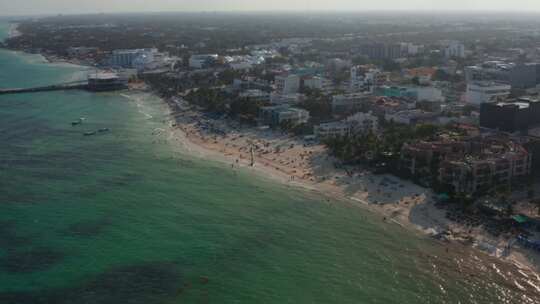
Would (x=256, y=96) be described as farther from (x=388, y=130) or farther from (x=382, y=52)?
(x=382, y=52)

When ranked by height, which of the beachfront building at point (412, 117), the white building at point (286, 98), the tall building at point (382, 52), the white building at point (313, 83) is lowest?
the beachfront building at point (412, 117)

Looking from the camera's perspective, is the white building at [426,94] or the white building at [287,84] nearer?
the white building at [426,94]

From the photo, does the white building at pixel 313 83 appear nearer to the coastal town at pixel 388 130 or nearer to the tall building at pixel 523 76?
the coastal town at pixel 388 130

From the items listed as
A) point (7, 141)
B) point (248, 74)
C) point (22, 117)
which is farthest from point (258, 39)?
point (7, 141)

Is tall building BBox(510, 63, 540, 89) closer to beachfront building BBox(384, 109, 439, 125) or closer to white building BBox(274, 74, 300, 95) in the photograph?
beachfront building BBox(384, 109, 439, 125)

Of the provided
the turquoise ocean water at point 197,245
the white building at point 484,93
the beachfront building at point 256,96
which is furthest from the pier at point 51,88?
the white building at point 484,93

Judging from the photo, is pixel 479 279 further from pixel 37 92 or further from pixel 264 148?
pixel 37 92

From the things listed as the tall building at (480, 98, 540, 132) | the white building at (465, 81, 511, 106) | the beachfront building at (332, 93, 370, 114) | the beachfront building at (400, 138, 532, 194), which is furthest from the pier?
the beachfront building at (400, 138, 532, 194)
